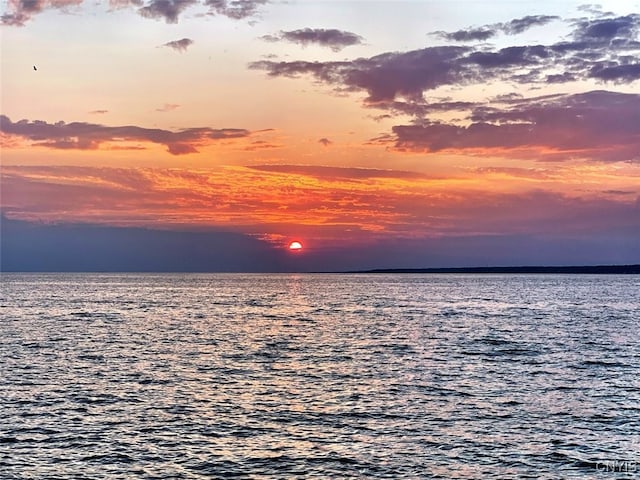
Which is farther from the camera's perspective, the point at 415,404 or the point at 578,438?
the point at 415,404

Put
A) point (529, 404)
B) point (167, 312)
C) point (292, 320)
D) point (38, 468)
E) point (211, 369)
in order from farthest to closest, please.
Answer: point (167, 312)
point (292, 320)
point (211, 369)
point (529, 404)
point (38, 468)

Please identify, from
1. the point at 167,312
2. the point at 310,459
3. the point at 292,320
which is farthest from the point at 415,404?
the point at 167,312

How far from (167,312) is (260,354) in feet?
210

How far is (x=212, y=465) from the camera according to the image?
27.9m

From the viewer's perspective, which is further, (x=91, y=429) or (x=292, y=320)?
(x=292, y=320)

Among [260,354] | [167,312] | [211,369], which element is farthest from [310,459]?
[167,312]

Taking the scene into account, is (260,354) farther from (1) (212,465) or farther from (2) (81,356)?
(1) (212,465)

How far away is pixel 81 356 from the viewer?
58688 millimetres

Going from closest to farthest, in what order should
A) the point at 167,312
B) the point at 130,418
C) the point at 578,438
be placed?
the point at 578,438, the point at 130,418, the point at 167,312

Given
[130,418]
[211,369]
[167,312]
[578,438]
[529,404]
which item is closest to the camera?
[578,438]

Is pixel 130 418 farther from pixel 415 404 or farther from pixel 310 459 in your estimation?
pixel 415 404

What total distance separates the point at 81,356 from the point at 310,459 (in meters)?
36.1

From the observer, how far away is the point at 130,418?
3553 cm

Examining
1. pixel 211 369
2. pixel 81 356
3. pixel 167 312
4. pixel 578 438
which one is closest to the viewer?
pixel 578 438
